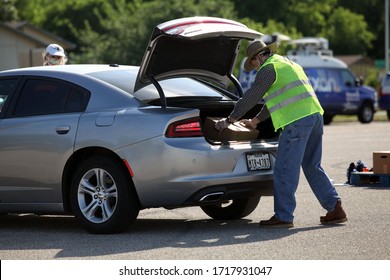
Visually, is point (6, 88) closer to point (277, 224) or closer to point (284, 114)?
point (284, 114)

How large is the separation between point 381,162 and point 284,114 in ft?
12.5

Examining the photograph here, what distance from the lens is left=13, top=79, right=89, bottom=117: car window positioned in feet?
32.1

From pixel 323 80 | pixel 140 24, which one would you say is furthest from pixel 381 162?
pixel 140 24

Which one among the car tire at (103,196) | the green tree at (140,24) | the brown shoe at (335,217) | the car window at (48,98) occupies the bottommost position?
the green tree at (140,24)

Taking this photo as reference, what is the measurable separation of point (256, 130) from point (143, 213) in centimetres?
188

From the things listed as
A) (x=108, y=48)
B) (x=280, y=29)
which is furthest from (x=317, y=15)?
(x=108, y=48)

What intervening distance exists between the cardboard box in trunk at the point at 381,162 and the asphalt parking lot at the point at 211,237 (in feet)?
3.48

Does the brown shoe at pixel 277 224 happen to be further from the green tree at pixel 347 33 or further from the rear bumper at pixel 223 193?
the green tree at pixel 347 33

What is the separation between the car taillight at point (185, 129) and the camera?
924 cm

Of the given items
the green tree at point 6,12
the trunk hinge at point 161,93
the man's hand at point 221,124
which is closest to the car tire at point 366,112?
the man's hand at point 221,124

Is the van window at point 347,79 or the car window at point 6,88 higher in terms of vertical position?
the car window at point 6,88

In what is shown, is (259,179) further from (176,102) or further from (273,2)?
(273,2)

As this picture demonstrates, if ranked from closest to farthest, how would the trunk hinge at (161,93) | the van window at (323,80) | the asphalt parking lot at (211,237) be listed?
the asphalt parking lot at (211,237) → the trunk hinge at (161,93) → the van window at (323,80)

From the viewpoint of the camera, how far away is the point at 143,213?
11.3 metres
